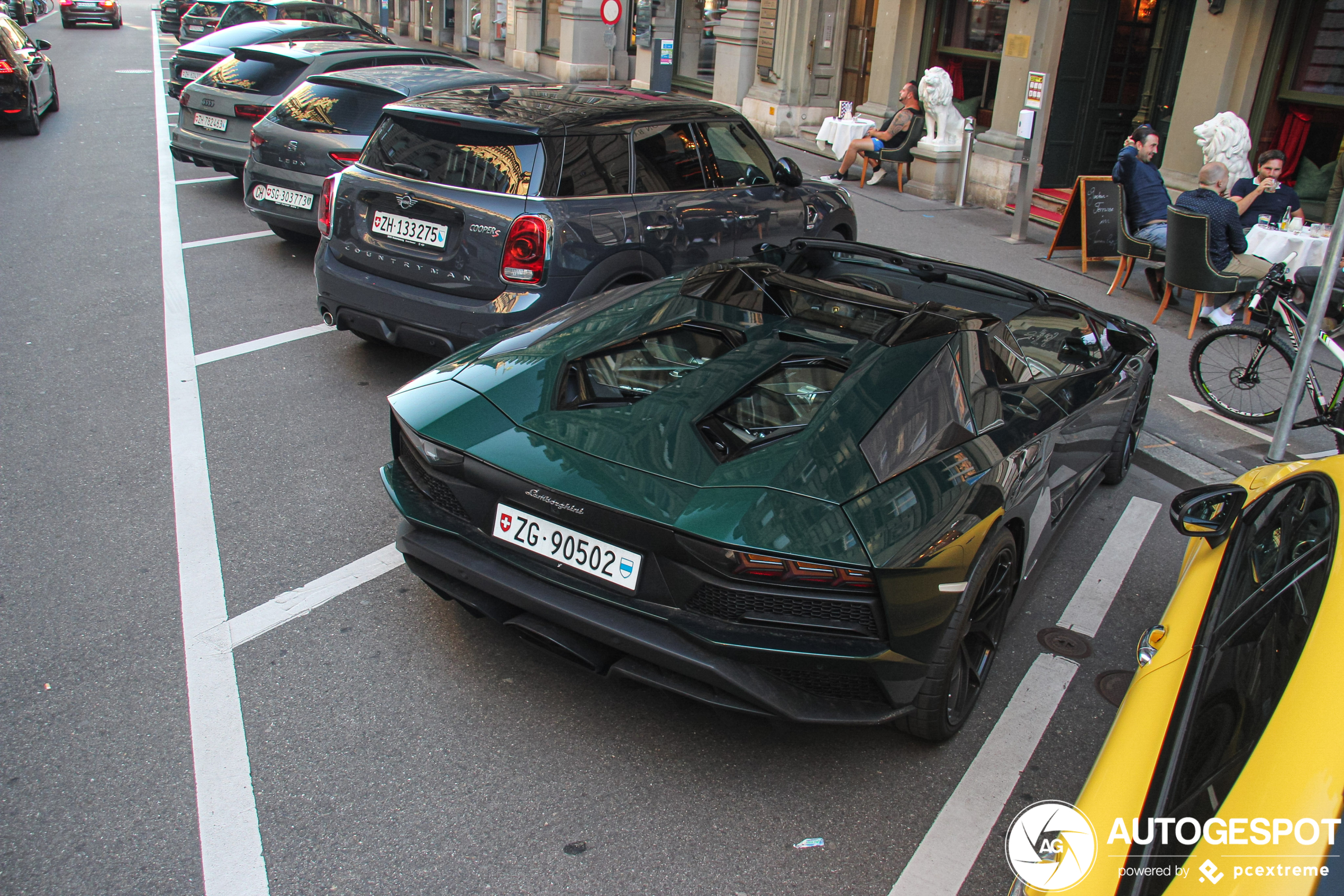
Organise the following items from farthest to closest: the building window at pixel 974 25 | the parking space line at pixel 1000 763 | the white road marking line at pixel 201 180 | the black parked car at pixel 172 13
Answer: the black parked car at pixel 172 13, the building window at pixel 974 25, the white road marking line at pixel 201 180, the parking space line at pixel 1000 763

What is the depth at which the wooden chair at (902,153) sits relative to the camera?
13672mm

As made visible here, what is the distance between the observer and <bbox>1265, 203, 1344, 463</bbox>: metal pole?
4.42 metres

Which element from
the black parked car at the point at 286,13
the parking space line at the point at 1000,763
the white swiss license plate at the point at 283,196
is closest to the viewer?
the parking space line at the point at 1000,763

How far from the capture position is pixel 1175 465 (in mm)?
5781

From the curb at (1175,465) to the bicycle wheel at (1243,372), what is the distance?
765mm

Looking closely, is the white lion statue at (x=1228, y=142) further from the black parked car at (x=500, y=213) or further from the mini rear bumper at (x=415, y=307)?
the mini rear bumper at (x=415, y=307)

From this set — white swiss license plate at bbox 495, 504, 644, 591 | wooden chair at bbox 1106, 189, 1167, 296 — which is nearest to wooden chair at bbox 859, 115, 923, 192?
wooden chair at bbox 1106, 189, 1167, 296

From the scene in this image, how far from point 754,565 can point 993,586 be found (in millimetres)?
1036

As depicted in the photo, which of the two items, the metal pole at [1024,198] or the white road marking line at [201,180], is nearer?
the metal pole at [1024,198]

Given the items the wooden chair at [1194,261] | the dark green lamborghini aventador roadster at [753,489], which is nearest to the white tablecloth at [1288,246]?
the wooden chair at [1194,261]

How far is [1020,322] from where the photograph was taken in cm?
451

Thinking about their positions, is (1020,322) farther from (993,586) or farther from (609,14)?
(609,14)

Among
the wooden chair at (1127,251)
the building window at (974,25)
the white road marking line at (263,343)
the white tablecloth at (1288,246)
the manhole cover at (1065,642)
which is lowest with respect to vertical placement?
the manhole cover at (1065,642)

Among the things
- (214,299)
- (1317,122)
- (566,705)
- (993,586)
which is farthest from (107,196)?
(1317,122)
